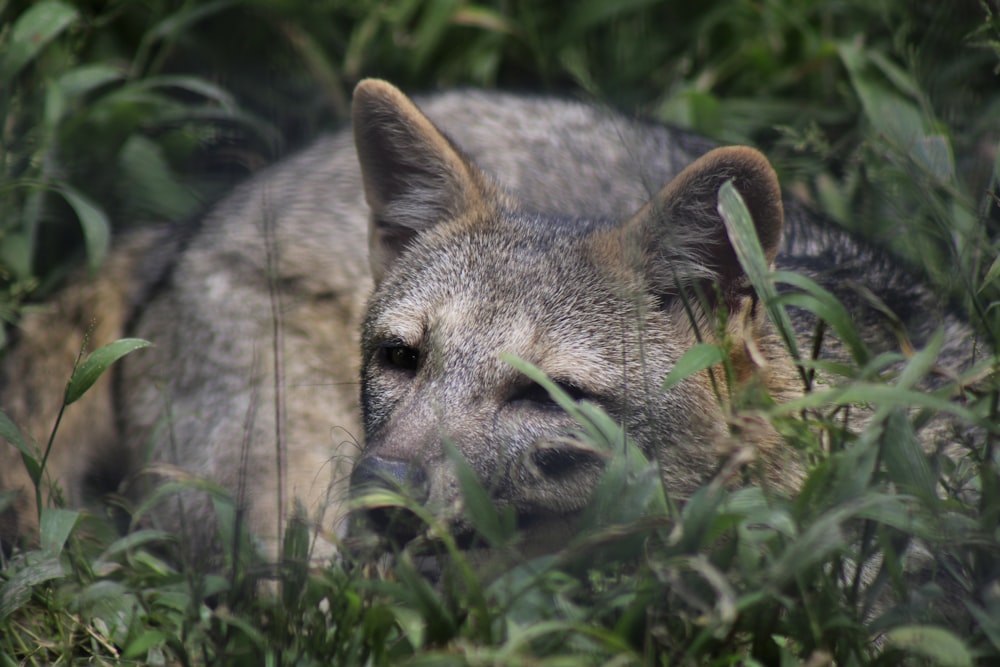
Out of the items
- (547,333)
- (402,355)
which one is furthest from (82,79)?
(547,333)

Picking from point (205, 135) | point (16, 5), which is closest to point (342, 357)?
point (205, 135)

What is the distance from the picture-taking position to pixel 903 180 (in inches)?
139

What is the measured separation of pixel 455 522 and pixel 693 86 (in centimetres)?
386

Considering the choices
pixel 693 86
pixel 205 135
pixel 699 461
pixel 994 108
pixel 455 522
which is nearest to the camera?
Result: pixel 455 522

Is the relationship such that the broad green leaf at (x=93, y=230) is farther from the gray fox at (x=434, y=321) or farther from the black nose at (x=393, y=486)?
the black nose at (x=393, y=486)

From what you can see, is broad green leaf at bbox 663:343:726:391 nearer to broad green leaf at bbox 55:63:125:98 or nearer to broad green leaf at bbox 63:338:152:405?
broad green leaf at bbox 63:338:152:405

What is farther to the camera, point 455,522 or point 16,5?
point 16,5

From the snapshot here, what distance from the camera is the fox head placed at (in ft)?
9.16

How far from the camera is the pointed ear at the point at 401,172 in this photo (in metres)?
3.46

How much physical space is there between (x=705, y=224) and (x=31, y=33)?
10.3ft

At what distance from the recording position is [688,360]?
251 centimetres

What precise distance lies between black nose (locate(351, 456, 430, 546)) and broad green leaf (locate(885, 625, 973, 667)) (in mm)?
1113

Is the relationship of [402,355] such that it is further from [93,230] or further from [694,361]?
[93,230]

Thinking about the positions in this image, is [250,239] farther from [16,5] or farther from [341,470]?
[16,5]
